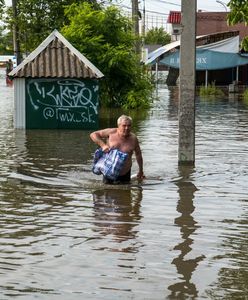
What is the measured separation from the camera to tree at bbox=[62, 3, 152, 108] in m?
28.6

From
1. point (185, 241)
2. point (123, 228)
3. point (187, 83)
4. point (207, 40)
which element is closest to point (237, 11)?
point (185, 241)

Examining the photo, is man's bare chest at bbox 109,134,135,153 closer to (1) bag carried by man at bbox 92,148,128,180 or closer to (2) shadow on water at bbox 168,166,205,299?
(1) bag carried by man at bbox 92,148,128,180

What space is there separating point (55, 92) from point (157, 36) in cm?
10153

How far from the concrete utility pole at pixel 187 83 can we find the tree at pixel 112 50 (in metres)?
15.0

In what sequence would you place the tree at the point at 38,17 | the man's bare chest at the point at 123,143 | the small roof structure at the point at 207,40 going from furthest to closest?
the small roof structure at the point at 207,40, the tree at the point at 38,17, the man's bare chest at the point at 123,143

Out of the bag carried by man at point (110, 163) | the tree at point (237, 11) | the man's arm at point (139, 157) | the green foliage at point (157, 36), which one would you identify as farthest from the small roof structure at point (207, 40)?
the green foliage at point (157, 36)

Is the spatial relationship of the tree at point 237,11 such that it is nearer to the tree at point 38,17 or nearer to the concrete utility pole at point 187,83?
the concrete utility pole at point 187,83

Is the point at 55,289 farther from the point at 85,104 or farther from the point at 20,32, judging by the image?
the point at 20,32

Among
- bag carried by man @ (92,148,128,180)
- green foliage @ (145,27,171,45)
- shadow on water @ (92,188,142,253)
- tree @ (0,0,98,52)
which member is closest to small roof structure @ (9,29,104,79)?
bag carried by man @ (92,148,128,180)

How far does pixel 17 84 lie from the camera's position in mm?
21266

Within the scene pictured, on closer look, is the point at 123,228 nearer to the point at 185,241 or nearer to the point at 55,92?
the point at 185,241

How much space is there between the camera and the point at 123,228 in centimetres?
852

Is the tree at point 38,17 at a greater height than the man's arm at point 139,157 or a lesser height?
greater

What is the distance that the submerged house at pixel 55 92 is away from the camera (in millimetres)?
21281
